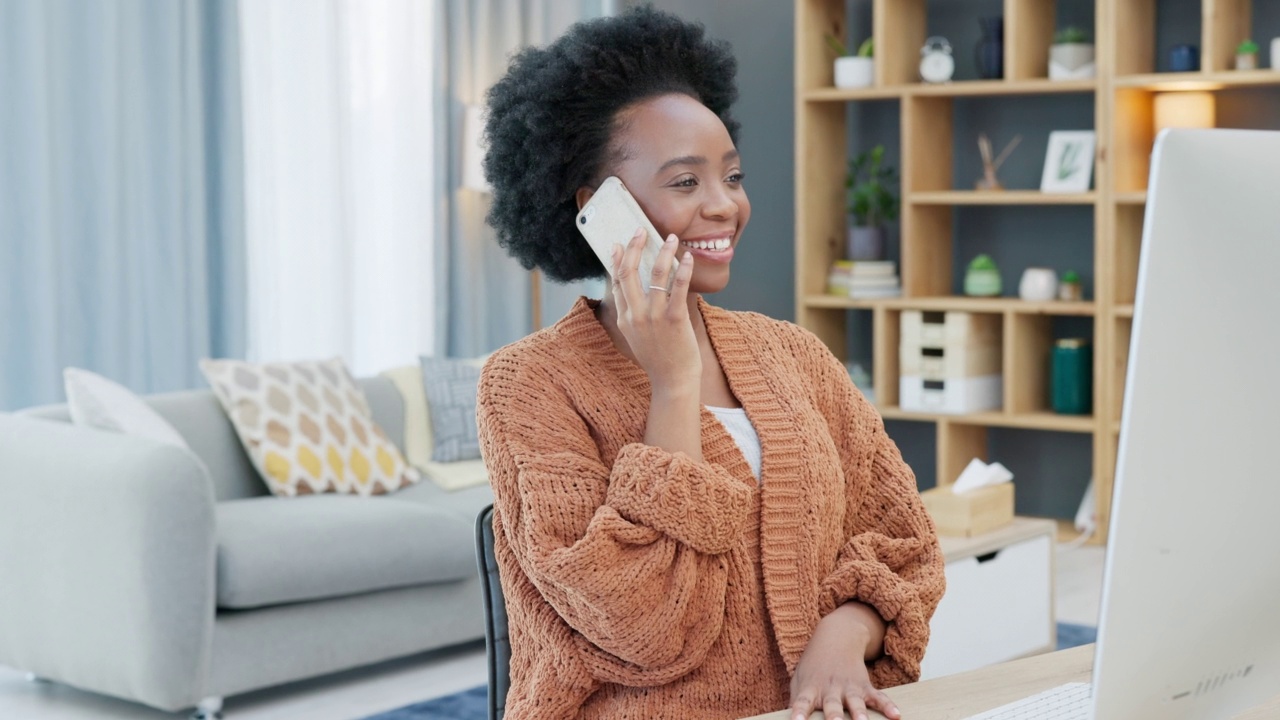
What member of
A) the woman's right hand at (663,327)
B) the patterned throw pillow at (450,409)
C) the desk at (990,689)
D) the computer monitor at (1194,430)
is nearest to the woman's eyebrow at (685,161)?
the woman's right hand at (663,327)

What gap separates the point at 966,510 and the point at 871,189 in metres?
2.05

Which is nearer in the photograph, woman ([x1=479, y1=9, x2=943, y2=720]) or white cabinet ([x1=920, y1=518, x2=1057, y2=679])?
woman ([x1=479, y1=9, x2=943, y2=720])

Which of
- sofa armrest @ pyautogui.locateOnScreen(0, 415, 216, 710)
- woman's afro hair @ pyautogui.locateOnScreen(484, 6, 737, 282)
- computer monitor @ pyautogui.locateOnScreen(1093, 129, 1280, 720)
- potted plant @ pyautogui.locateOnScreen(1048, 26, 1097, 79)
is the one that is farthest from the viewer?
potted plant @ pyautogui.locateOnScreen(1048, 26, 1097, 79)

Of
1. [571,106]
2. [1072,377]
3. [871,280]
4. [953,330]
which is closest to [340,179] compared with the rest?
[871,280]

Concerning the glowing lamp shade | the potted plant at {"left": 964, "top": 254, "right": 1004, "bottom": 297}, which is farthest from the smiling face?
the potted plant at {"left": 964, "top": 254, "right": 1004, "bottom": 297}

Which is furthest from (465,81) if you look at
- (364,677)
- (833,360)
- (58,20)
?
(833,360)

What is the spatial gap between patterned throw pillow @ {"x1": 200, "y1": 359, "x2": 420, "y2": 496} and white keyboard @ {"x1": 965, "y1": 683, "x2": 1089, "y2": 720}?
108 inches

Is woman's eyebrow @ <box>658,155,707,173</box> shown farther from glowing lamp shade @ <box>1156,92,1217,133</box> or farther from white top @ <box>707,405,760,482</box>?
glowing lamp shade @ <box>1156,92,1217,133</box>

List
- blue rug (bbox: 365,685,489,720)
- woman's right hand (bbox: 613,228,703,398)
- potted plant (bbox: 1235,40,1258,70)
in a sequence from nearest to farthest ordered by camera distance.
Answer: woman's right hand (bbox: 613,228,703,398), blue rug (bbox: 365,685,489,720), potted plant (bbox: 1235,40,1258,70)

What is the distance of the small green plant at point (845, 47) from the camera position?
201 inches

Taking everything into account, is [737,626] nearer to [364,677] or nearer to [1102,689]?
[1102,689]

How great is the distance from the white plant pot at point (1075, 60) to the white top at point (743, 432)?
3.71 m

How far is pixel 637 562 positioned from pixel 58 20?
330 centimetres

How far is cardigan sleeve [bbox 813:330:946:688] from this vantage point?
4.37ft
